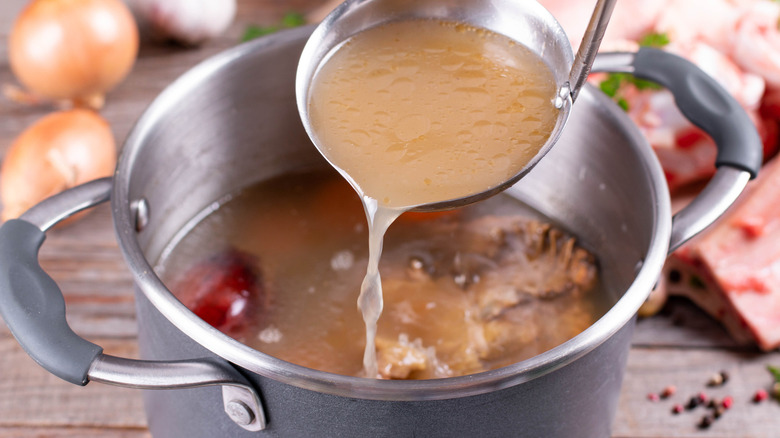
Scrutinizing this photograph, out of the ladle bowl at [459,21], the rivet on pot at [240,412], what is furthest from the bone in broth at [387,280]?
the ladle bowl at [459,21]

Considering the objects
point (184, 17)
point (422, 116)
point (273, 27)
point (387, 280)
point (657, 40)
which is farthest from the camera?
point (273, 27)

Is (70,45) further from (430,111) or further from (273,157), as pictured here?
(430,111)

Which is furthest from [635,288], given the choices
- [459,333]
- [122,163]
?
[122,163]

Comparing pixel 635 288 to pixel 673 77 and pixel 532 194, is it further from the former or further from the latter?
pixel 532 194

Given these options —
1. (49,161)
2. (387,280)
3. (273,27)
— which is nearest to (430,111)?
(387,280)

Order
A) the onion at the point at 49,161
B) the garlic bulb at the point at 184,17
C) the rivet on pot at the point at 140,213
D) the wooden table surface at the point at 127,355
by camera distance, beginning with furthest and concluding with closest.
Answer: the garlic bulb at the point at 184,17 < the onion at the point at 49,161 < the wooden table surface at the point at 127,355 < the rivet on pot at the point at 140,213

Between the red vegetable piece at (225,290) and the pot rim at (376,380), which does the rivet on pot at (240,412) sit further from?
the red vegetable piece at (225,290)

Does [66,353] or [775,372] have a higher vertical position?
[66,353]
